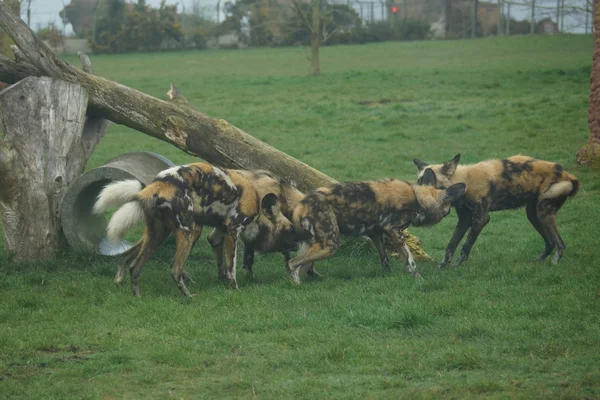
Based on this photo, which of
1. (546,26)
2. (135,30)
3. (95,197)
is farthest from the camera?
(546,26)

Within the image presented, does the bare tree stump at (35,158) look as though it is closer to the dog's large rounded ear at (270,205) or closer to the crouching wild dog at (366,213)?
the dog's large rounded ear at (270,205)

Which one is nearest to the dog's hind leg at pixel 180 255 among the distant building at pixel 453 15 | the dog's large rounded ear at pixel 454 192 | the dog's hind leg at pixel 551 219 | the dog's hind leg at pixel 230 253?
the dog's hind leg at pixel 230 253

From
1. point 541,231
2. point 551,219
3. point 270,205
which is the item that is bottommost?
point 541,231

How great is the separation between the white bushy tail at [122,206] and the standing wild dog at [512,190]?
2.97m

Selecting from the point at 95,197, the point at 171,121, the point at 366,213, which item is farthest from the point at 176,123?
the point at 366,213

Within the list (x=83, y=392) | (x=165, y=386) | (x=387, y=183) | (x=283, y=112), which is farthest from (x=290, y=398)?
(x=283, y=112)

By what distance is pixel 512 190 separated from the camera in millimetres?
8453

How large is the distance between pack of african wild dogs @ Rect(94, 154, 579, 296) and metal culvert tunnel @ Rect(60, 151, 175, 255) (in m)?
0.75

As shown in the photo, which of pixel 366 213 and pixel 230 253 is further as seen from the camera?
pixel 366 213

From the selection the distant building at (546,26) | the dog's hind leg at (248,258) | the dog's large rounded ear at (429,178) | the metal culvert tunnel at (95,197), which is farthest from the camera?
the distant building at (546,26)

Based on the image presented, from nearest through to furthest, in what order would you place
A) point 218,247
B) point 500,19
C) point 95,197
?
point 218,247, point 95,197, point 500,19

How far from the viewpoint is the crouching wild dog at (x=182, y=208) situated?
7.26 m

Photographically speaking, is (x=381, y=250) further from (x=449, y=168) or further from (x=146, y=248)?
(x=146, y=248)

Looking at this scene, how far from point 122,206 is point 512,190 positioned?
3815mm
